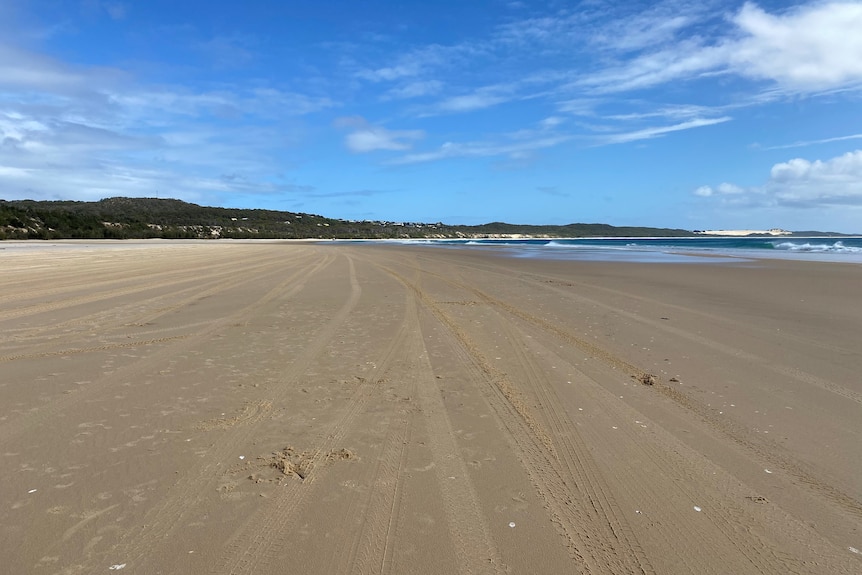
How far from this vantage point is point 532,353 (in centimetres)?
698

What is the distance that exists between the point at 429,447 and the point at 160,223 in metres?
98.2

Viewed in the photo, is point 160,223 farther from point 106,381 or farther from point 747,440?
point 747,440

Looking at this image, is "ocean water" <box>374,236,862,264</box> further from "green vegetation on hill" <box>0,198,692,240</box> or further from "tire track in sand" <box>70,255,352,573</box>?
"green vegetation on hill" <box>0,198,692,240</box>

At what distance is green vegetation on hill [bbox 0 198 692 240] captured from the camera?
57.2m

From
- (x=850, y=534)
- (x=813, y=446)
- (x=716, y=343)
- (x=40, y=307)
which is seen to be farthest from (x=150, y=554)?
(x=40, y=307)

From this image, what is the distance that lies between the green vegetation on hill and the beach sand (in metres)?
59.0

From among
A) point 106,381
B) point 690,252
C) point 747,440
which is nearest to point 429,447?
point 747,440

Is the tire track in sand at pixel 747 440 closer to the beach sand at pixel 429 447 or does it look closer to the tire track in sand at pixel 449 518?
the beach sand at pixel 429 447

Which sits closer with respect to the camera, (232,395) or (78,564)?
(78,564)

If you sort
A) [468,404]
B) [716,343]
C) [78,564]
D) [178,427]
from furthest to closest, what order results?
1. [716,343]
2. [468,404]
3. [178,427]
4. [78,564]

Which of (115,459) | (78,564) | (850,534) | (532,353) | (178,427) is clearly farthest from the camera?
(532,353)

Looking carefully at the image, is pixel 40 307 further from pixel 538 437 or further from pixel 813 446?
pixel 813 446

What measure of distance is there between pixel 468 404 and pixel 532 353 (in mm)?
2321

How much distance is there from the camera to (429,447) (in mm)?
3939
